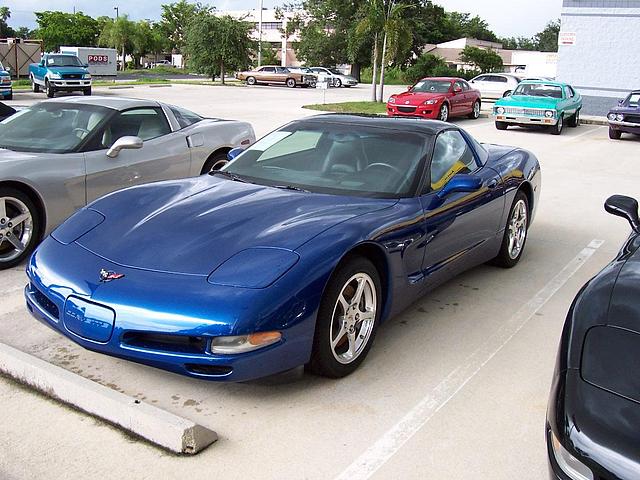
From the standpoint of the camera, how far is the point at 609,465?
6.71 ft

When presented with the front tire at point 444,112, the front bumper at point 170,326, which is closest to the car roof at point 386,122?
the front bumper at point 170,326

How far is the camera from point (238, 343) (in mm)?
3191

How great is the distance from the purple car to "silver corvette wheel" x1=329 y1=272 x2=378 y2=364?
15366 mm

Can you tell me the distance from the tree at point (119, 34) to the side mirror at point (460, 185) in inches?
3097

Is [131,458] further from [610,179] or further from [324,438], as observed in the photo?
[610,179]

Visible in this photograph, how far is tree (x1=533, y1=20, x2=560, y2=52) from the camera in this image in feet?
405

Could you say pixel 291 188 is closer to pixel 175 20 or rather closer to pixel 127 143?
pixel 127 143

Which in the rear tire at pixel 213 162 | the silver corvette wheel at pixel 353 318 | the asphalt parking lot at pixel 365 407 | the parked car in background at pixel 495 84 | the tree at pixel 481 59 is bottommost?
the asphalt parking lot at pixel 365 407

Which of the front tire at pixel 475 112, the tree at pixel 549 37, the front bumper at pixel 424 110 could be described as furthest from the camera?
the tree at pixel 549 37

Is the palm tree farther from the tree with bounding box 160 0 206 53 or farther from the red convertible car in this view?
the tree with bounding box 160 0 206 53

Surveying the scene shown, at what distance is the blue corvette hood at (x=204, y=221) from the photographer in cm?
355

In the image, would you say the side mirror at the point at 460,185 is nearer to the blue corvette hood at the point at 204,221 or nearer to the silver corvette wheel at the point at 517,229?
the blue corvette hood at the point at 204,221

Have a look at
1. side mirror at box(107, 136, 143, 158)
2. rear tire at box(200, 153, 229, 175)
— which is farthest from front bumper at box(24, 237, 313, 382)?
rear tire at box(200, 153, 229, 175)

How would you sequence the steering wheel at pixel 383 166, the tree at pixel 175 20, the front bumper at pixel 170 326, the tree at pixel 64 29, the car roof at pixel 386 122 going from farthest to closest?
1. the tree at pixel 175 20
2. the tree at pixel 64 29
3. the car roof at pixel 386 122
4. the steering wheel at pixel 383 166
5. the front bumper at pixel 170 326
